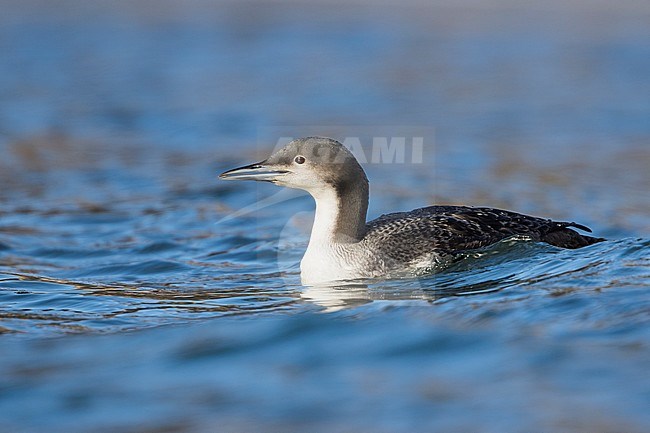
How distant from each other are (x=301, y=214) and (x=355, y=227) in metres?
2.65

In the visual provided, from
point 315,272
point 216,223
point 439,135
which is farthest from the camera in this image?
point 439,135

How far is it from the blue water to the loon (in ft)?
0.47

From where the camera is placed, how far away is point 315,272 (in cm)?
782

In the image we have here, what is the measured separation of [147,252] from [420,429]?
4.04 metres

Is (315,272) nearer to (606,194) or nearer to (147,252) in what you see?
(147,252)

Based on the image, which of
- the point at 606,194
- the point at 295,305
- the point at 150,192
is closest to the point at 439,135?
the point at 606,194

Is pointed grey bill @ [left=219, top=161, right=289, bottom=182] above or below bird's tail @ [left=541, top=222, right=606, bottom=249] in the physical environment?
above

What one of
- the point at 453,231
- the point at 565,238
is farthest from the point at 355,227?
the point at 565,238

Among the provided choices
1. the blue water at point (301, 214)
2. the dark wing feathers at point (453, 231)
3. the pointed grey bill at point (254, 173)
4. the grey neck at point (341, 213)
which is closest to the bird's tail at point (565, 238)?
the dark wing feathers at point (453, 231)

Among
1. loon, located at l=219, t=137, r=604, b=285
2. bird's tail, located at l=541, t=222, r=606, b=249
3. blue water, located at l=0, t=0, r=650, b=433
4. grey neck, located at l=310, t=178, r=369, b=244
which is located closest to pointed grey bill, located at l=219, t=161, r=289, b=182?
loon, located at l=219, t=137, r=604, b=285

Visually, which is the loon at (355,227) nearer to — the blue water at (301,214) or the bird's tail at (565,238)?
the bird's tail at (565,238)

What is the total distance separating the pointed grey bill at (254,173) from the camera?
7605 mm

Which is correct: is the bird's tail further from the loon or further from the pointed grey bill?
the pointed grey bill

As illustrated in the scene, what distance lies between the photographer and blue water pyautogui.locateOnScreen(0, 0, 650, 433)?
234 inches
